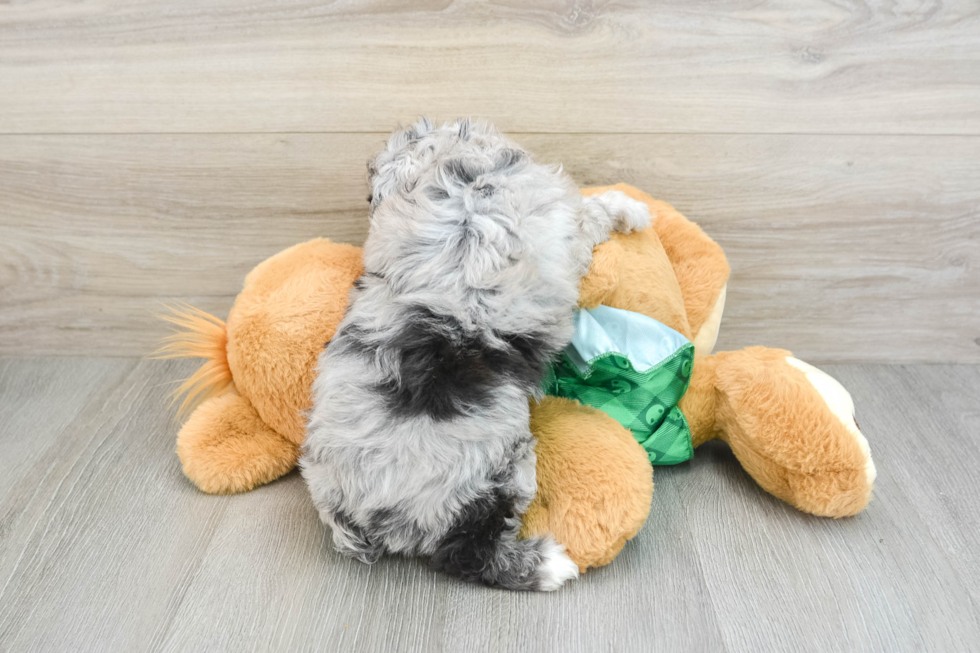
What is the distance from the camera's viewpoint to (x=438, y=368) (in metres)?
0.81

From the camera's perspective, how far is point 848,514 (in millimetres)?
980

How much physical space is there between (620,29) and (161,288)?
38.7 inches

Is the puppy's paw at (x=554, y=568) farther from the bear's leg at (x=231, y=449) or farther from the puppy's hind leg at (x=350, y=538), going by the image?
the bear's leg at (x=231, y=449)

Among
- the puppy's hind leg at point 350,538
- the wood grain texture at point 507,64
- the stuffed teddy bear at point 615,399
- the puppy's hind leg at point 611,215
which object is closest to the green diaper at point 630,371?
the stuffed teddy bear at point 615,399

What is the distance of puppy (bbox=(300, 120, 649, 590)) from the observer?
0.80 m

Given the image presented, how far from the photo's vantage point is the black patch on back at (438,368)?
80 centimetres

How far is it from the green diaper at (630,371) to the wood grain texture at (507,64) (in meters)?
0.42

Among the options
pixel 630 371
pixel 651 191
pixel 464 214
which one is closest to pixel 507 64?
pixel 651 191

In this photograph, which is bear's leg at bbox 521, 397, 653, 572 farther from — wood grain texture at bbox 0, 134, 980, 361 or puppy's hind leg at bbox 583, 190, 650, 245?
wood grain texture at bbox 0, 134, 980, 361

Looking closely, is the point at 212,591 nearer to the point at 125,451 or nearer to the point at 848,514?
the point at 125,451

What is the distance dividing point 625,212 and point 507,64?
0.37 m

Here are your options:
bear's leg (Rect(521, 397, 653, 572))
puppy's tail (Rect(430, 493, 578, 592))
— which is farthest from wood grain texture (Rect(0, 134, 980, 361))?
puppy's tail (Rect(430, 493, 578, 592))

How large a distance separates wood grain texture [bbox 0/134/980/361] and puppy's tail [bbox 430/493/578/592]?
2.13ft

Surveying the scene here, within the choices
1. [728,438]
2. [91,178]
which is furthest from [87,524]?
[728,438]
